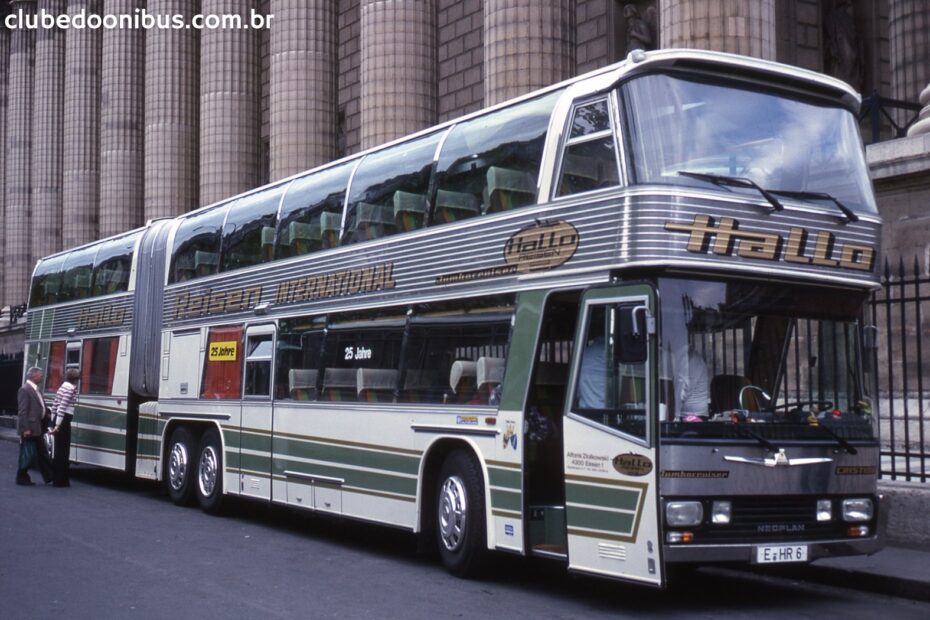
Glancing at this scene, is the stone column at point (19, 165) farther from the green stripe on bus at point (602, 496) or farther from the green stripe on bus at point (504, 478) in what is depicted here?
the green stripe on bus at point (602, 496)

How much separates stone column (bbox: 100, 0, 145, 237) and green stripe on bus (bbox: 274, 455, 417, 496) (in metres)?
25.2

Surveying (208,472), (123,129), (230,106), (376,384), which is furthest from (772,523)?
(123,129)

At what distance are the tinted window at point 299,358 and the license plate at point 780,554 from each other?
5.85 meters

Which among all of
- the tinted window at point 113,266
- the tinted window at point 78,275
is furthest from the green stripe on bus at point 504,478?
the tinted window at point 78,275

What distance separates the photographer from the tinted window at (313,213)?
1323cm

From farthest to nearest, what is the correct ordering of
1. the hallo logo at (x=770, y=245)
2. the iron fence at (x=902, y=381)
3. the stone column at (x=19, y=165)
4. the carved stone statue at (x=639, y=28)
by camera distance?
1. the stone column at (x=19, y=165)
2. the carved stone statue at (x=639, y=28)
3. the iron fence at (x=902, y=381)
4. the hallo logo at (x=770, y=245)

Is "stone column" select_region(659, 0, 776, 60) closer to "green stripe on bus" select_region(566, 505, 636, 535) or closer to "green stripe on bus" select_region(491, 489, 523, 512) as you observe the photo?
"green stripe on bus" select_region(491, 489, 523, 512)

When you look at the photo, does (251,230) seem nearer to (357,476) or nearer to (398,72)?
(357,476)

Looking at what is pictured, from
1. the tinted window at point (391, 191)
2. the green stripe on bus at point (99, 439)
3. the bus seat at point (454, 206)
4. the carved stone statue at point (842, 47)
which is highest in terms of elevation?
the carved stone statue at point (842, 47)

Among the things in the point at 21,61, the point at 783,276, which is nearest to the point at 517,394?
the point at 783,276

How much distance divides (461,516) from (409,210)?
2955 millimetres

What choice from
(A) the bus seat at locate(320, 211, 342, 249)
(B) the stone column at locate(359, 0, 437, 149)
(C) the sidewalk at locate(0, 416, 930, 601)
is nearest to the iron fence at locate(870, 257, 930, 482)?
(C) the sidewalk at locate(0, 416, 930, 601)

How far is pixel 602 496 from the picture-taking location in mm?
8844

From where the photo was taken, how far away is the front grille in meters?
8.49
